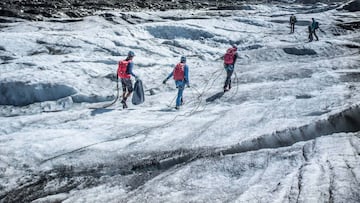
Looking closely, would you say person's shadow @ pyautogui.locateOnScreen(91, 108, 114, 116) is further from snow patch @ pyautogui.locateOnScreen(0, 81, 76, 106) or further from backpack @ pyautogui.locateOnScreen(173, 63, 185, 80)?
backpack @ pyautogui.locateOnScreen(173, 63, 185, 80)

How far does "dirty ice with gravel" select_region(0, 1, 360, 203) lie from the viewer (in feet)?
22.0

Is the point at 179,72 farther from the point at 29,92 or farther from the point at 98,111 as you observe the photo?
the point at 29,92

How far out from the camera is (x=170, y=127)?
10.4 metres

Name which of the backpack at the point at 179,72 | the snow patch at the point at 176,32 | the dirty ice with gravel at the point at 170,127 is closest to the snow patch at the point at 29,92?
the dirty ice with gravel at the point at 170,127

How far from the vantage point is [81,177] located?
307 inches

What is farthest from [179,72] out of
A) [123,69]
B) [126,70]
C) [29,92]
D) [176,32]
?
[176,32]

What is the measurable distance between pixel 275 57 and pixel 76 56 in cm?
1100

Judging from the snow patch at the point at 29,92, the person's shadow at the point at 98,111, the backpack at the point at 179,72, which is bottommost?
the person's shadow at the point at 98,111

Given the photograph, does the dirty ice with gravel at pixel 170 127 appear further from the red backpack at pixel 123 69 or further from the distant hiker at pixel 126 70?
the red backpack at pixel 123 69

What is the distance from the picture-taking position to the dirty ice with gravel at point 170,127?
671 centimetres

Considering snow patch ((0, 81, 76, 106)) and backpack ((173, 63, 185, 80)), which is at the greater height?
backpack ((173, 63, 185, 80))

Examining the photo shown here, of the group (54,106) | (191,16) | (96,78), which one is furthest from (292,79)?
(191,16)

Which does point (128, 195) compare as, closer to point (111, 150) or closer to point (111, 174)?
point (111, 174)

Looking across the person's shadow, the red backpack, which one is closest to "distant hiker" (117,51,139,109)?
the red backpack
